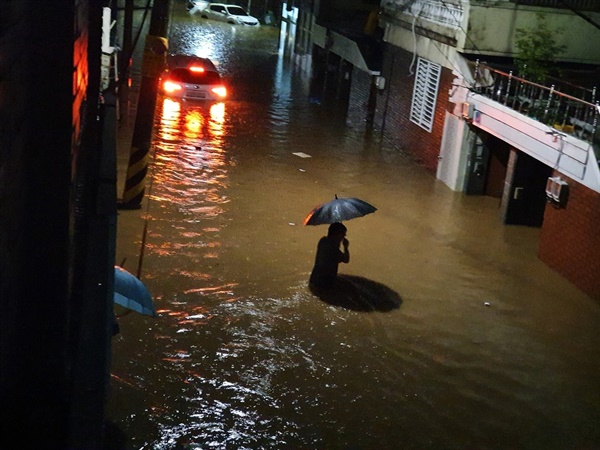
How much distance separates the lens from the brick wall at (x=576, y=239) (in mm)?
13180

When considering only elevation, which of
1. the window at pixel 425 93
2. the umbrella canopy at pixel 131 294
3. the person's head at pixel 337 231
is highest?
the window at pixel 425 93

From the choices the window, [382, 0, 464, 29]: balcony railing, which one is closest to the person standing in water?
[382, 0, 464, 29]: balcony railing

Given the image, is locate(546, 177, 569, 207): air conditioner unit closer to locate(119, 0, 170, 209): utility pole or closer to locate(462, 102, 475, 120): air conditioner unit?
locate(462, 102, 475, 120): air conditioner unit

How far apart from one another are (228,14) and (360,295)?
4679cm

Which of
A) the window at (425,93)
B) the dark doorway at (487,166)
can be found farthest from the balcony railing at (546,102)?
the window at (425,93)

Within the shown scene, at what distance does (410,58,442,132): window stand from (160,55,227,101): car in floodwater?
7.71 metres

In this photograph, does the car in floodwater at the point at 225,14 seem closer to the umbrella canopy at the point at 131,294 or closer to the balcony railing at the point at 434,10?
the balcony railing at the point at 434,10

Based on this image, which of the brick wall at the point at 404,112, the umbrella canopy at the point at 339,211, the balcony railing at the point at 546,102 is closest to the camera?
the umbrella canopy at the point at 339,211

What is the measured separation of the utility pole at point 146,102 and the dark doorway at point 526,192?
747 cm

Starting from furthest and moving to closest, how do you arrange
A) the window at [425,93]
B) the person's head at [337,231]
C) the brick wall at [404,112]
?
the window at [425,93]
the brick wall at [404,112]
the person's head at [337,231]

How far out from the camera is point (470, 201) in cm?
1855

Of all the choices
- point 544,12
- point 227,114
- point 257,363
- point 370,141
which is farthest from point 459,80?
point 257,363

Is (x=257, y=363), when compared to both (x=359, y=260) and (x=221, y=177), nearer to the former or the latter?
(x=359, y=260)

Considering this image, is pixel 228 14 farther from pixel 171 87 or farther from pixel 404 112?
pixel 404 112
